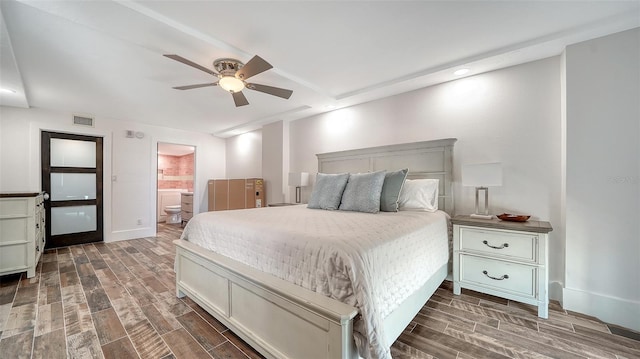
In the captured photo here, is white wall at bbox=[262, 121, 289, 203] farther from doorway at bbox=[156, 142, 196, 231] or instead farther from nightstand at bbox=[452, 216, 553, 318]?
nightstand at bbox=[452, 216, 553, 318]

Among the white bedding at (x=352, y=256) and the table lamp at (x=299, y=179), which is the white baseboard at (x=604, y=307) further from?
the table lamp at (x=299, y=179)

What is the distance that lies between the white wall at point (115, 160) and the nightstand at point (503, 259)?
5.54m

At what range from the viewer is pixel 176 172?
25.8ft

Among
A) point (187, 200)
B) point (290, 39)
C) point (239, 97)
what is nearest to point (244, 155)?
point (187, 200)

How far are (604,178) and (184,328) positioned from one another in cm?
352

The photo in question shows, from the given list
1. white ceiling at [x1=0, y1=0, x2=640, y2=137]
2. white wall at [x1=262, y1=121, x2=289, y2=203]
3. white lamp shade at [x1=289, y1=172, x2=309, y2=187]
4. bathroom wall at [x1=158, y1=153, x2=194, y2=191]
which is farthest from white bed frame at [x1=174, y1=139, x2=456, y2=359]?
bathroom wall at [x1=158, y1=153, x2=194, y2=191]

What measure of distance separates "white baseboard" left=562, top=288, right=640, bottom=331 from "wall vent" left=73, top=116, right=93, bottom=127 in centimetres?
699

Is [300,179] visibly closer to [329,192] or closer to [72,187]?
[329,192]

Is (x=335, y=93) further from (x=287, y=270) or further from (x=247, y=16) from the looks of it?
(x=287, y=270)

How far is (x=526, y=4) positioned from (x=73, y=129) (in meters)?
6.33

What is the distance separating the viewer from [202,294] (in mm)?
1988

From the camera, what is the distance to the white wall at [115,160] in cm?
373

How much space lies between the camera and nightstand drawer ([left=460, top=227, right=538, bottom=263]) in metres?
2.01

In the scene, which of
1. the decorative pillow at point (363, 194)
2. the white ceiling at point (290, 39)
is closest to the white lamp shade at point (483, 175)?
the decorative pillow at point (363, 194)
